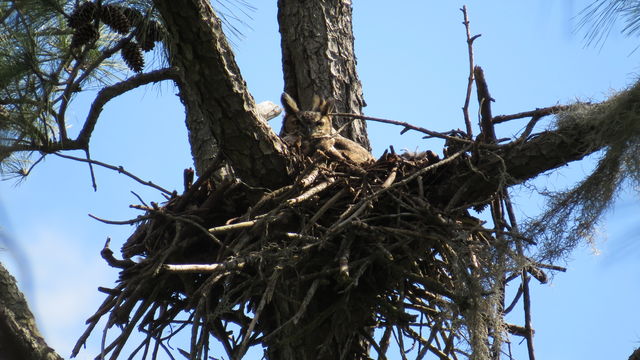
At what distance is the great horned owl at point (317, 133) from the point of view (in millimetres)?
4547

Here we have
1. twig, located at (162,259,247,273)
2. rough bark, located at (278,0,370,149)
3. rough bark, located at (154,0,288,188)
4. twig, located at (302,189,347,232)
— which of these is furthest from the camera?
rough bark, located at (278,0,370,149)

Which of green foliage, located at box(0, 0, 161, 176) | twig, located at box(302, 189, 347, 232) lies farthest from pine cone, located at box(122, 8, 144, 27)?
twig, located at box(302, 189, 347, 232)

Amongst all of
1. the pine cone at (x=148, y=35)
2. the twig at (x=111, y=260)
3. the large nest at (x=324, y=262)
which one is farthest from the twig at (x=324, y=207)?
the pine cone at (x=148, y=35)

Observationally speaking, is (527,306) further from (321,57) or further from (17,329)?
(321,57)

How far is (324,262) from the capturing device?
3.79 metres

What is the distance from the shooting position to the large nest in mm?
3504

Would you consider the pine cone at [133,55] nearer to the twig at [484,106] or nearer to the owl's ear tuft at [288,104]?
the owl's ear tuft at [288,104]

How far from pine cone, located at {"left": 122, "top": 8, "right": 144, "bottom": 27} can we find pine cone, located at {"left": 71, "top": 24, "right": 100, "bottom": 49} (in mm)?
227

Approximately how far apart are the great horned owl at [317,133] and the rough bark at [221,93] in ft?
1.85

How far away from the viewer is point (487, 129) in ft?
12.2

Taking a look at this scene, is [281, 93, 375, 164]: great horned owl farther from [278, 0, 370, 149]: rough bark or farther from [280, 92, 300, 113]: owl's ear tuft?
[278, 0, 370, 149]: rough bark

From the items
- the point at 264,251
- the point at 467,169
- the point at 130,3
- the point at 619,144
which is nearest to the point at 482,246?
the point at 467,169

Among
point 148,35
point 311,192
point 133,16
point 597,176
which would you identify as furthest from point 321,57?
point 597,176

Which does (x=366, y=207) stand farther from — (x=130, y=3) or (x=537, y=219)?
(x=130, y=3)
